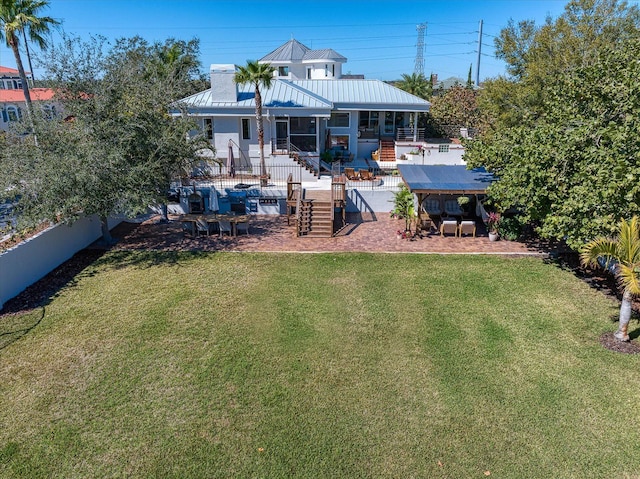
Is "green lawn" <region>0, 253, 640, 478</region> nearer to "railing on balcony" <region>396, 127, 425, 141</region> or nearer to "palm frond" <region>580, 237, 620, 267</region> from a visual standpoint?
"palm frond" <region>580, 237, 620, 267</region>

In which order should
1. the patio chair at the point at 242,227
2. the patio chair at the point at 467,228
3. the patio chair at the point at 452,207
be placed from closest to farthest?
the patio chair at the point at 467,228 → the patio chair at the point at 242,227 → the patio chair at the point at 452,207

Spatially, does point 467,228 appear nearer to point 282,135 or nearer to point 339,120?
point 282,135

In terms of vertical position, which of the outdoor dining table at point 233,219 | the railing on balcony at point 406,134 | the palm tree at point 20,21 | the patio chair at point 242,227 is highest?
the palm tree at point 20,21

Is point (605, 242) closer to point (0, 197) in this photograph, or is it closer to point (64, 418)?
point (64, 418)

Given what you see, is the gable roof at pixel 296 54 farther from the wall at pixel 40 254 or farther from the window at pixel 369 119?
the wall at pixel 40 254

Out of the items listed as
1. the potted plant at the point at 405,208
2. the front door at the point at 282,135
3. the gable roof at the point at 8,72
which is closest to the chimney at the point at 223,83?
the front door at the point at 282,135

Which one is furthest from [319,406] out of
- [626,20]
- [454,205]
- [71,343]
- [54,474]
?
[626,20]

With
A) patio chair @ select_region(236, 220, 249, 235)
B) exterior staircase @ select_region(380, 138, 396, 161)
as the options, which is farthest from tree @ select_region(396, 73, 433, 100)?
patio chair @ select_region(236, 220, 249, 235)
